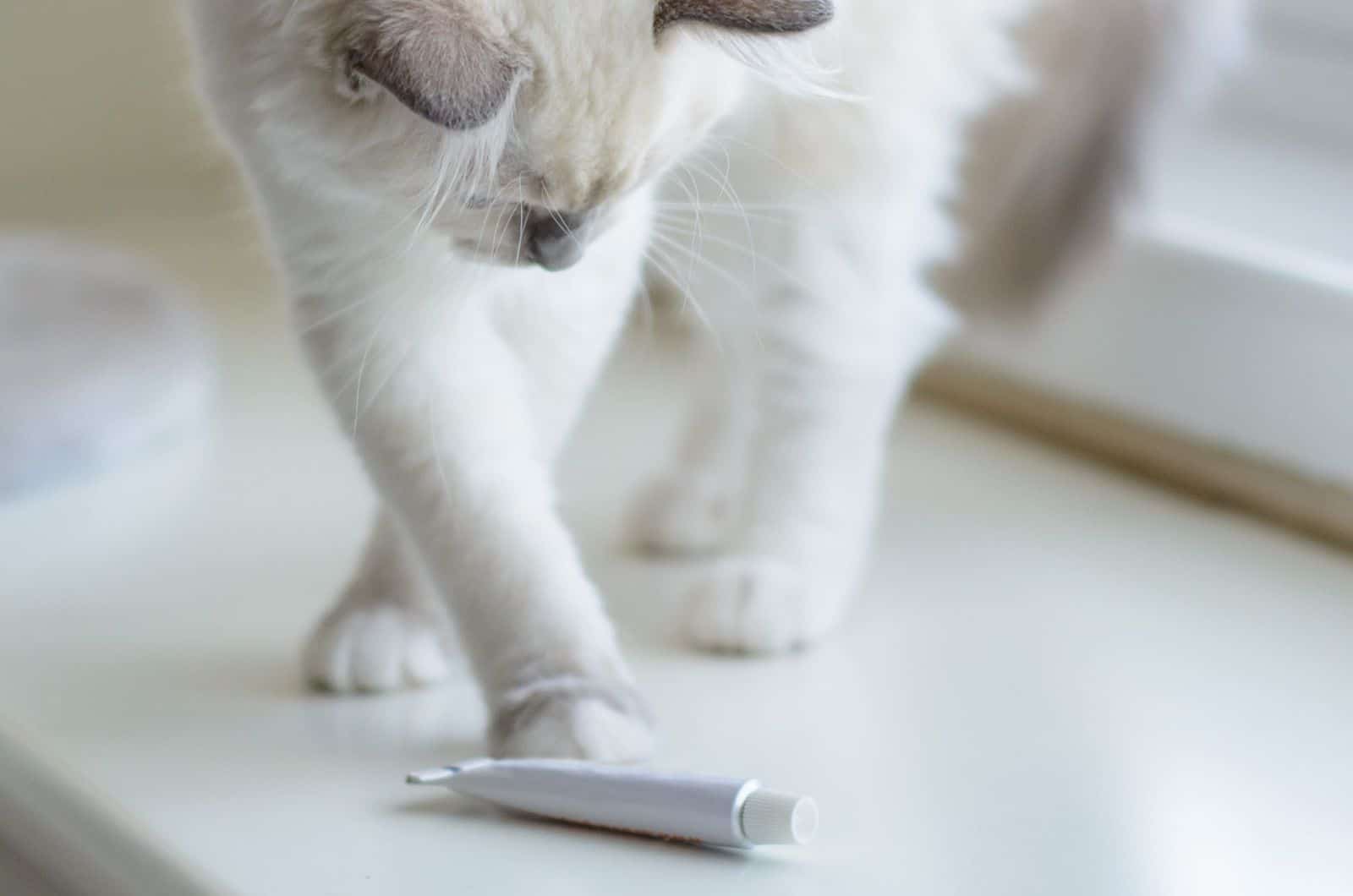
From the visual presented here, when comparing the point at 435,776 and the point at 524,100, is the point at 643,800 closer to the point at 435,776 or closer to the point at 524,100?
the point at 435,776

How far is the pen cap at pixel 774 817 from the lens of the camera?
73 centimetres

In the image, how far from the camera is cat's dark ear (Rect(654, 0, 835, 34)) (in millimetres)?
729

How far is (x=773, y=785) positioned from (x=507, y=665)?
152mm

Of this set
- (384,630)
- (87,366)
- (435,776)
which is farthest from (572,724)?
(87,366)

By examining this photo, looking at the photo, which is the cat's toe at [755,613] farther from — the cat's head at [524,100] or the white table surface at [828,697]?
the cat's head at [524,100]

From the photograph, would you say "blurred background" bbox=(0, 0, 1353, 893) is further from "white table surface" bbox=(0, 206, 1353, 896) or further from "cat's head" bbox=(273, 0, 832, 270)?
"cat's head" bbox=(273, 0, 832, 270)

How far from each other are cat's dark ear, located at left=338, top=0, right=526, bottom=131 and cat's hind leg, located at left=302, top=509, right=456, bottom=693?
316 mm

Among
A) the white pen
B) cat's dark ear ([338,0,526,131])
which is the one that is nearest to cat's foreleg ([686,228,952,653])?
the white pen

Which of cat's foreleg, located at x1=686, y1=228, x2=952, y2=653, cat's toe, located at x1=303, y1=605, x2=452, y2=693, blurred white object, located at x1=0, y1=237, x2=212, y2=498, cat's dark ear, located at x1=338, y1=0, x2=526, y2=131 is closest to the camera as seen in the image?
cat's dark ear, located at x1=338, y1=0, x2=526, y2=131

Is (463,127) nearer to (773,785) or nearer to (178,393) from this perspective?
(773,785)

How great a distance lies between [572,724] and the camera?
82cm

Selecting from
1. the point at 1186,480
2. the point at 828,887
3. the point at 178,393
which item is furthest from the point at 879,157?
the point at 178,393

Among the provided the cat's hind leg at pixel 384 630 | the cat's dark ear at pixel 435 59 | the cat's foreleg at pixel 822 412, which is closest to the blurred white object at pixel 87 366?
the cat's hind leg at pixel 384 630

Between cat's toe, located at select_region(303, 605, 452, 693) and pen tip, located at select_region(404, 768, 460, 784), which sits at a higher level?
pen tip, located at select_region(404, 768, 460, 784)
